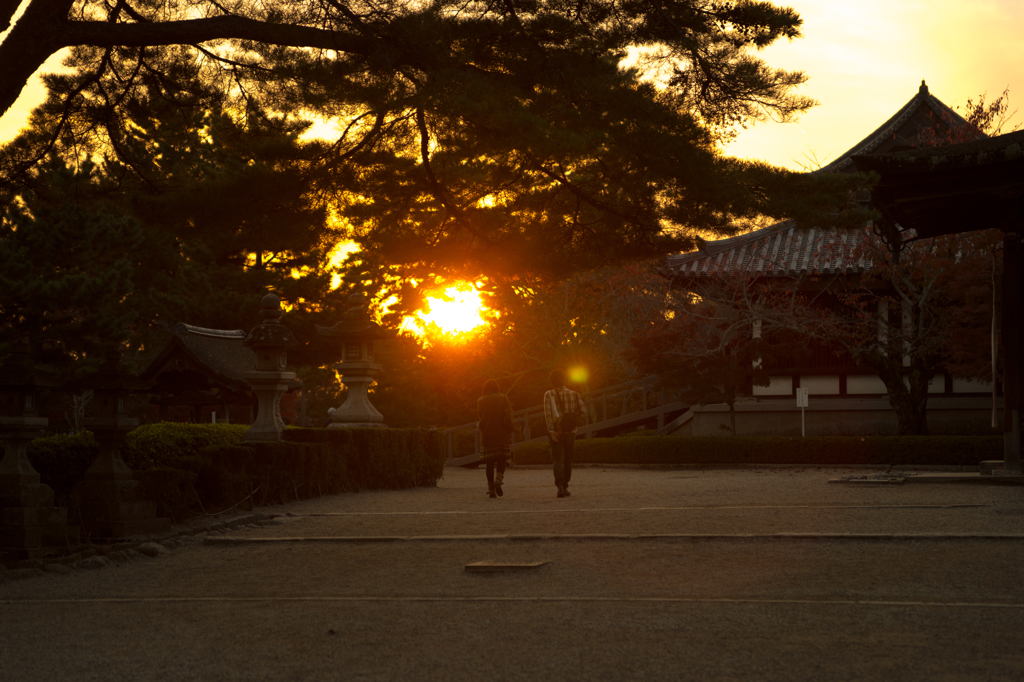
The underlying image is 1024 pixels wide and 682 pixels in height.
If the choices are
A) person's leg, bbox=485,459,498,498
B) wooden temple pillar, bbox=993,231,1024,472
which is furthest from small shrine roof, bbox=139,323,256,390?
wooden temple pillar, bbox=993,231,1024,472

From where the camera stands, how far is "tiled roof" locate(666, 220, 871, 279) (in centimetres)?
2278

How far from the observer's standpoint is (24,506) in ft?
26.8

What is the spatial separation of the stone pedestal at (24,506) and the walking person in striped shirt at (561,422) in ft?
20.6

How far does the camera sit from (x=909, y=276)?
21.6 meters

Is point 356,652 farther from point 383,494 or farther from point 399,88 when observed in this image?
point 383,494

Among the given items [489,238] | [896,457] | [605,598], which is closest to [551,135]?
[489,238]

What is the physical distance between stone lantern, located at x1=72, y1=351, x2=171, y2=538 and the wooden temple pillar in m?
9.82

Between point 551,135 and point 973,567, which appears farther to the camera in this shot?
point 551,135

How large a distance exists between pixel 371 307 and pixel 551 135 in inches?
1160

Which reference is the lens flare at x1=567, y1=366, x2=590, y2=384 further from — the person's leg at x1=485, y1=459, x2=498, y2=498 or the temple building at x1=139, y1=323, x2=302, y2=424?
the person's leg at x1=485, y1=459, x2=498, y2=498

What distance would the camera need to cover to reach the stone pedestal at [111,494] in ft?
29.9

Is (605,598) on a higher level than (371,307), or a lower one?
lower

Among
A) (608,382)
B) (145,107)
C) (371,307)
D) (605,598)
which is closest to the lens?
(605,598)

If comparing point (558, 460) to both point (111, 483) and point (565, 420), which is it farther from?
point (111, 483)
